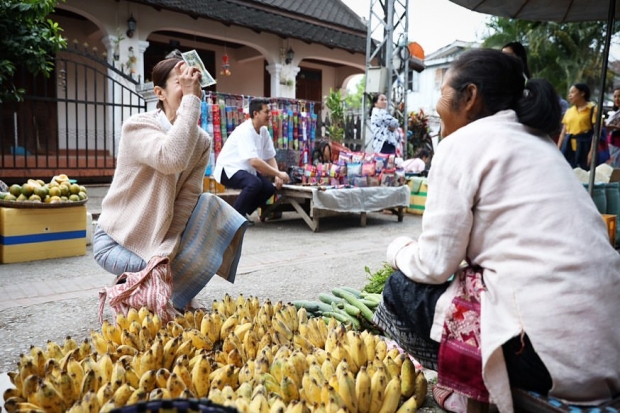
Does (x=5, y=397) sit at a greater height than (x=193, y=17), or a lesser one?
lesser

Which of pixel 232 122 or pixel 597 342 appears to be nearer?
pixel 597 342

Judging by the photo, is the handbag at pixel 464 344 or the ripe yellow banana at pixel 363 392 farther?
the ripe yellow banana at pixel 363 392

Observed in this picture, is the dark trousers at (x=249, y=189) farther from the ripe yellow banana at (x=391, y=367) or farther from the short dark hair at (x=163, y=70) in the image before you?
the ripe yellow banana at (x=391, y=367)

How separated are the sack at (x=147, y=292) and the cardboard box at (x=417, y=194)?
651 centimetres

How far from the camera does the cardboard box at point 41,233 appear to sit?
480 centimetres

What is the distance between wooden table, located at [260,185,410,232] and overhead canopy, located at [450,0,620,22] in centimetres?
324


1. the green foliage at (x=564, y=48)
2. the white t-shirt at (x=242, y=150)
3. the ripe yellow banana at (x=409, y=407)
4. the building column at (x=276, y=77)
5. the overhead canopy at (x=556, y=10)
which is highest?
the green foliage at (x=564, y=48)

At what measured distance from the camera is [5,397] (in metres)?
1.85

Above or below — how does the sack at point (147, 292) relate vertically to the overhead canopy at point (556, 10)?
below

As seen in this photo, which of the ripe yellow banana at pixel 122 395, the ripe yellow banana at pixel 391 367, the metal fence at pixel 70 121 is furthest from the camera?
the metal fence at pixel 70 121

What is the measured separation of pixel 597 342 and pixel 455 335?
0.45 metres

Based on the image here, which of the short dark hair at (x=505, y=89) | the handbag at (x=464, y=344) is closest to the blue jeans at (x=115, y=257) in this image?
the handbag at (x=464, y=344)

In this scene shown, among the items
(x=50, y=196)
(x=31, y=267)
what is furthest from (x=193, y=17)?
(x=31, y=267)

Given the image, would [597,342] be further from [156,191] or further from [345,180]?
[345,180]
